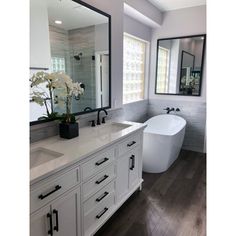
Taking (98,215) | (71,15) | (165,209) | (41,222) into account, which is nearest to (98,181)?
(98,215)

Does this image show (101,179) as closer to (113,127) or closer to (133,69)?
(113,127)

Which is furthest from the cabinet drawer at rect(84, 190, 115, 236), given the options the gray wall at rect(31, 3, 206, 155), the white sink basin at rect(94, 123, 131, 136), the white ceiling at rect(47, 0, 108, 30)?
the white ceiling at rect(47, 0, 108, 30)

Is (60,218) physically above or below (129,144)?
below

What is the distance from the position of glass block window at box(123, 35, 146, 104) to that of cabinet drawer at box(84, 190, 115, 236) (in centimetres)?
204

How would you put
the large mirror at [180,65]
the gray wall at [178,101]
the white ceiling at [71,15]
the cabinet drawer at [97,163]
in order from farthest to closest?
the large mirror at [180,65] < the gray wall at [178,101] < the white ceiling at [71,15] < the cabinet drawer at [97,163]

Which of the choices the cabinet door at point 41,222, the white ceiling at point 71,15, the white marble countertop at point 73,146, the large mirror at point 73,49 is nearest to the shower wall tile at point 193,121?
the large mirror at point 73,49

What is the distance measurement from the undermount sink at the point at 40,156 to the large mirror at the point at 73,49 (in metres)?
0.28

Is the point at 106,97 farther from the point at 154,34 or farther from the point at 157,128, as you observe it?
the point at 154,34

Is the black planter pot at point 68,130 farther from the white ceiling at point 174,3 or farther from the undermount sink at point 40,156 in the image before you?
the white ceiling at point 174,3

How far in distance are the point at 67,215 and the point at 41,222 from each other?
0.22m

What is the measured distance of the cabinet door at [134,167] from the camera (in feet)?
7.02

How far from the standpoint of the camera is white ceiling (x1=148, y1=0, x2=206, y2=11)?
10.8 ft

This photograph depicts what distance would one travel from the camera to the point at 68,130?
5.68 ft

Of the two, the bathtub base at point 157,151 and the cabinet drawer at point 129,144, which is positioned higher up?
the cabinet drawer at point 129,144
